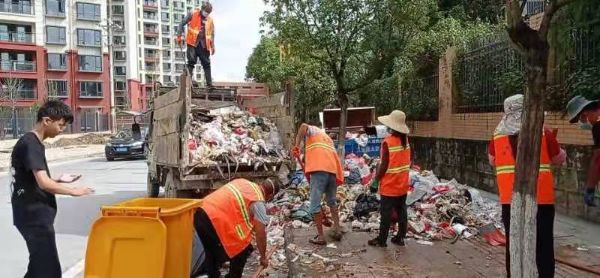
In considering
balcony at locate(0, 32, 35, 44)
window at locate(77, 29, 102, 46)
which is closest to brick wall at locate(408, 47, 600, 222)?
balcony at locate(0, 32, 35, 44)

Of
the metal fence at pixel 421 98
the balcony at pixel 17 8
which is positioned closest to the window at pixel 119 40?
the balcony at pixel 17 8

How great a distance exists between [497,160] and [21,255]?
17.5 feet

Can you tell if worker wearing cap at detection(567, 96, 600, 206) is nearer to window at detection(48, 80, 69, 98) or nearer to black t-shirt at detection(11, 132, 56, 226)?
black t-shirt at detection(11, 132, 56, 226)

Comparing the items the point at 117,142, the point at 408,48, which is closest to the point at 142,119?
the point at 408,48

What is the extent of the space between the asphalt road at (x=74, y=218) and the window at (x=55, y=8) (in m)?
44.3

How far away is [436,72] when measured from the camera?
1409 cm

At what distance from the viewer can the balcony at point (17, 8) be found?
174ft

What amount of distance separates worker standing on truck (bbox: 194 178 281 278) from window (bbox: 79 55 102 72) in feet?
194

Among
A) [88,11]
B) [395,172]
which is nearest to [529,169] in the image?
[395,172]

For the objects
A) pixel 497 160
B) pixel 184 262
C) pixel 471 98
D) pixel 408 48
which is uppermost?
pixel 408 48

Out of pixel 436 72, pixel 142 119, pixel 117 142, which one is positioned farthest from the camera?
pixel 117 142

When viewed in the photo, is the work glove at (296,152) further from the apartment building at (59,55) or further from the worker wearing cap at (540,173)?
the apartment building at (59,55)

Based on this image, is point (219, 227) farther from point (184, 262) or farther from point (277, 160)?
point (277, 160)

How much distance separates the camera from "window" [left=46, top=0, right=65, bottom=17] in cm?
5678
